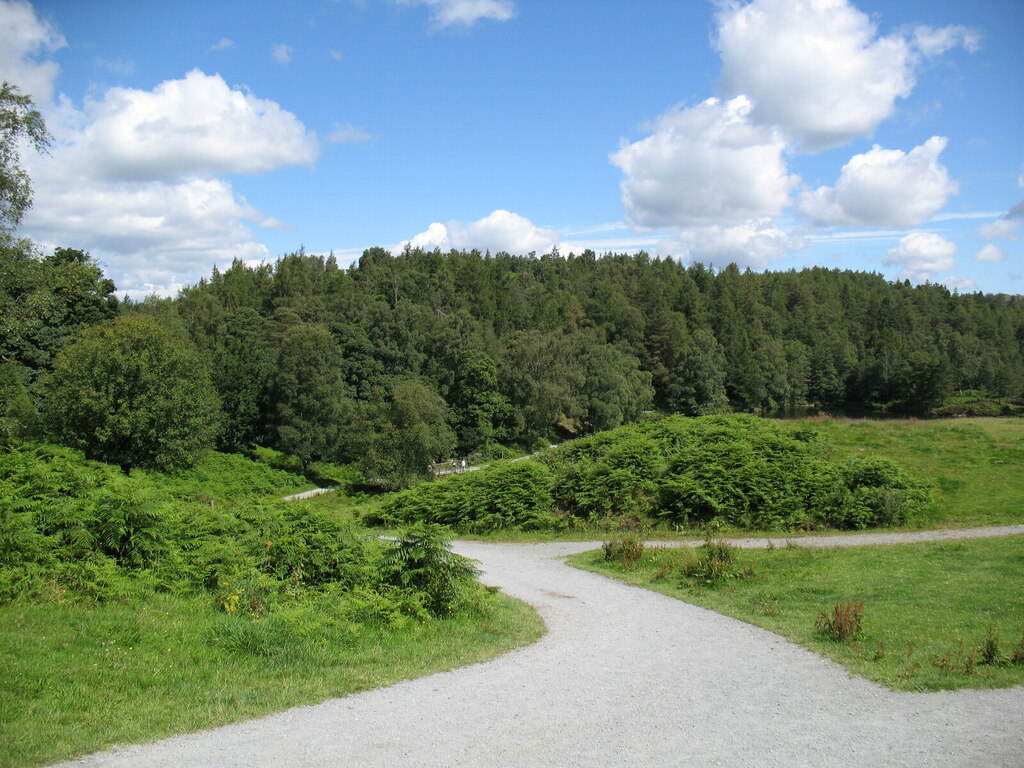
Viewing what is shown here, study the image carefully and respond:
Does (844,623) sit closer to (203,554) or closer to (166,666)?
(166,666)

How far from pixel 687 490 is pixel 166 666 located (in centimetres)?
1731

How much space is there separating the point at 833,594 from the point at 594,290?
421 ft

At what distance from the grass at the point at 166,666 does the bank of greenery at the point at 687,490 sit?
13312 mm

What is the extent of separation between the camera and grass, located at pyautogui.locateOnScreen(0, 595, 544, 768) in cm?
617

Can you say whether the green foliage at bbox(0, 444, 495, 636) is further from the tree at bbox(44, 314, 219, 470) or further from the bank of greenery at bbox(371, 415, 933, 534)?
the tree at bbox(44, 314, 219, 470)

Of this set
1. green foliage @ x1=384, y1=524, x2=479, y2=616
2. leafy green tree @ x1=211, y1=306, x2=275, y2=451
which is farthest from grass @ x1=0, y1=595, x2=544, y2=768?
leafy green tree @ x1=211, y1=306, x2=275, y2=451

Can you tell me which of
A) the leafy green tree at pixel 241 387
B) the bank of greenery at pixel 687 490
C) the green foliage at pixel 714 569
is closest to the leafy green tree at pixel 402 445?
the leafy green tree at pixel 241 387

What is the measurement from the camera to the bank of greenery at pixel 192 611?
669 cm

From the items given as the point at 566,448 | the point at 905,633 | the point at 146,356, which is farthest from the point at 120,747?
the point at 146,356

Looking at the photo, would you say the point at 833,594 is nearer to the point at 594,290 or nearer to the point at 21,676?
the point at 21,676

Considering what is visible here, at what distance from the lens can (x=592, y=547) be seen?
67.9 ft

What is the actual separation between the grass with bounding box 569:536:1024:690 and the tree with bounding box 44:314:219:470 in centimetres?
2974

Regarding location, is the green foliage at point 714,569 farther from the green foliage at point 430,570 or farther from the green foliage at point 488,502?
the green foliage at point 488,502

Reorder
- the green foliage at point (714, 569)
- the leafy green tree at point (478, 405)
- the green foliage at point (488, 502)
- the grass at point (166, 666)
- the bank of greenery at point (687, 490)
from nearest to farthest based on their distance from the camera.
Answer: the grass at point (166, 666) < the green foliage at point (714, 569) < the bank of greenery at point (687, 490) < the green foliage at point (488, 502) < the leafy green tree at point (478, 405)
